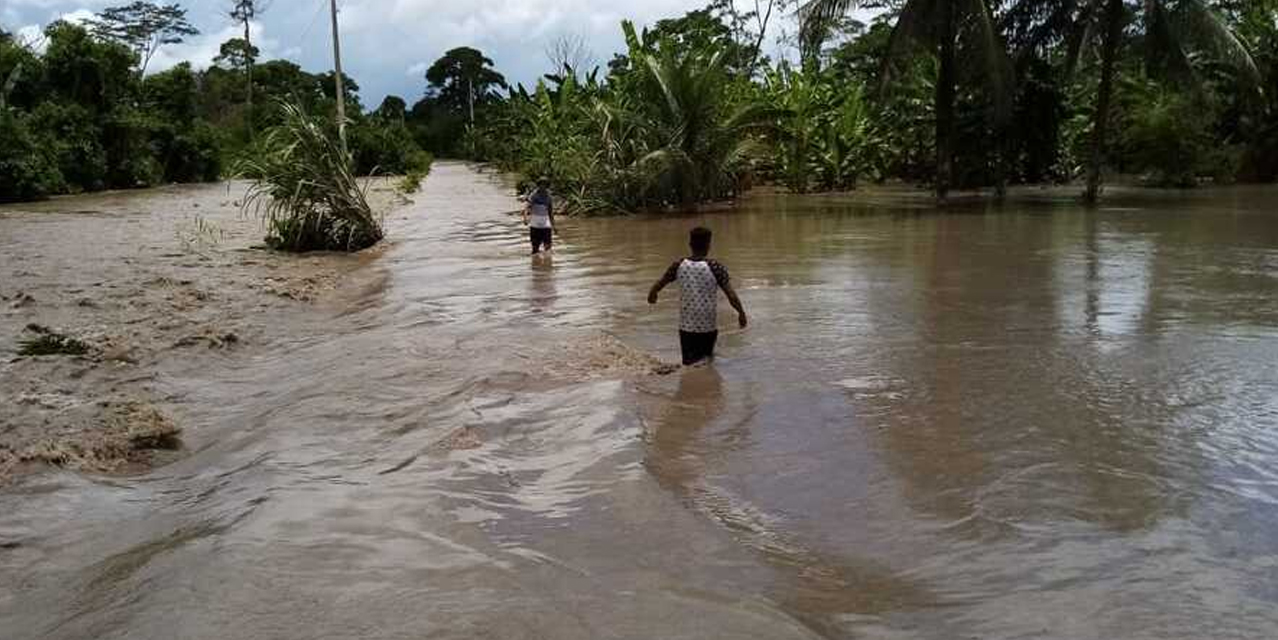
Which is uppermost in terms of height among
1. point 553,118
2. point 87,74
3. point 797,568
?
point 87,74

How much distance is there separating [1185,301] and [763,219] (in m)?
12.5

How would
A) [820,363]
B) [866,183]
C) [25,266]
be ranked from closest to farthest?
[820,363] < [25,266] < [866,183]

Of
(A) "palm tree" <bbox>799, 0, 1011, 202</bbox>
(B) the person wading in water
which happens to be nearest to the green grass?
(B) the person wading in water

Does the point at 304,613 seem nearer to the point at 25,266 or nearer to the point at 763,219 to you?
the point at 25,266

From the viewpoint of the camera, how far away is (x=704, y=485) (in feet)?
17.3

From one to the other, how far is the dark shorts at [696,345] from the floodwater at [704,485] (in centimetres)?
22

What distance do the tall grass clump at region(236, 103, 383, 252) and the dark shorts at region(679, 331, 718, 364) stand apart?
1089 centimetres

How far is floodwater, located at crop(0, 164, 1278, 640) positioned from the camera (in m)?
3.77

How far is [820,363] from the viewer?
8.04 meters

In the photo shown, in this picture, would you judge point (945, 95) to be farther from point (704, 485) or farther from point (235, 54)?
point (235, 54)

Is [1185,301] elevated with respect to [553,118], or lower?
lower

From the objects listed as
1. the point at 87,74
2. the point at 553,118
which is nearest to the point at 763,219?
the point at 553,118

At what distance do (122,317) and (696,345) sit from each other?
687 centimetres

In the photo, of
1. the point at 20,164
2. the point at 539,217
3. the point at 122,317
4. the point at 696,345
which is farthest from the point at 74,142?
the point at 696,345
